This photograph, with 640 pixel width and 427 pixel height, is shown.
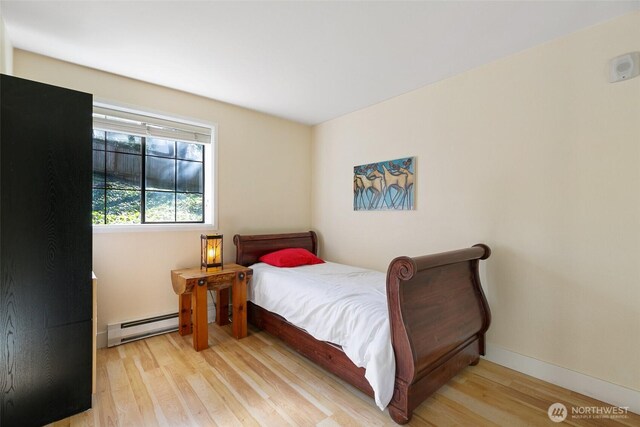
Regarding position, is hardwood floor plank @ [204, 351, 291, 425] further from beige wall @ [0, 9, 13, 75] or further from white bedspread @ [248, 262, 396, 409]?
beige wall @ [0, 9, 13, 75]

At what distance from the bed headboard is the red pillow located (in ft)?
0.34

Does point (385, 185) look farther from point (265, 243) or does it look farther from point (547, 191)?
point (265, 243)

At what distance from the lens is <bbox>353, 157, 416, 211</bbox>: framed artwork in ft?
9.29

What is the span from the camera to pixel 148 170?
2.89 meters

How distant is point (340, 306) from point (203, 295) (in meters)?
1.27

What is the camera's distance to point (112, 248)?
8.36 feet

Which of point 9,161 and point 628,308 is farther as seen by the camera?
point 628,308

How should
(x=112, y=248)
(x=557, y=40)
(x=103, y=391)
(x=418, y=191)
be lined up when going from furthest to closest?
(x=418, y=191), (x=112, y=248), (x=557, y=40), (x=103, y=391)

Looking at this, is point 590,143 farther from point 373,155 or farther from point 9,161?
point 9,161

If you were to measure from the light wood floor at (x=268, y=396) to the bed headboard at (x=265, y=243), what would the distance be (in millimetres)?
1048

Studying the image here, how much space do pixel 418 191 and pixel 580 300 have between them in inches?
56.1

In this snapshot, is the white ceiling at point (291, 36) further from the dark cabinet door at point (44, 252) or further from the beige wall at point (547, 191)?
the dark cabinet door at point (44, 252)

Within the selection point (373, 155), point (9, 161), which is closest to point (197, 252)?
point (9, 161)

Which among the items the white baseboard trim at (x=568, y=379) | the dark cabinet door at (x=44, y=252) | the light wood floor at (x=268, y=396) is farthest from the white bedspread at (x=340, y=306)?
the dark cabinet door at (x=44, y=252)
